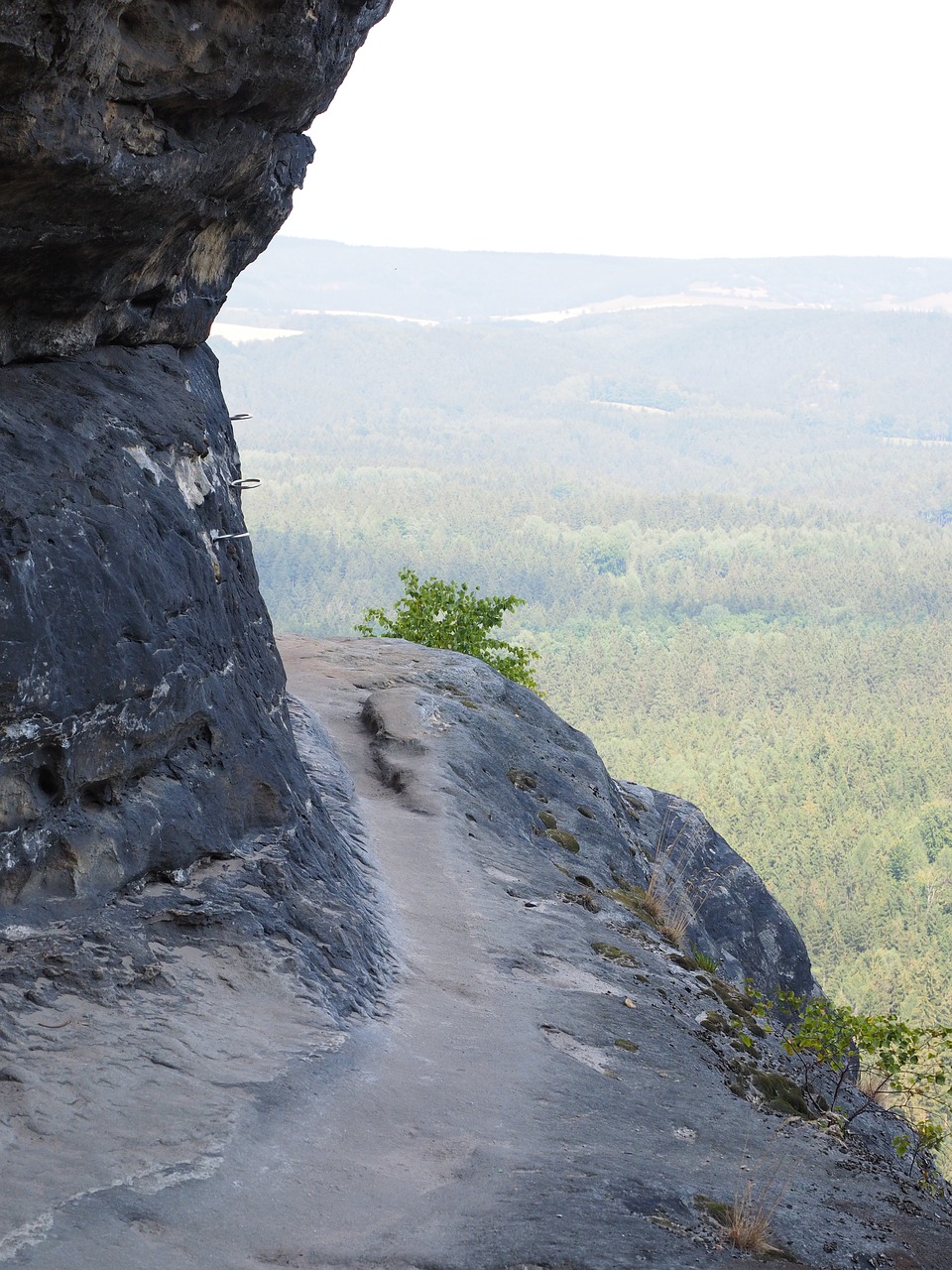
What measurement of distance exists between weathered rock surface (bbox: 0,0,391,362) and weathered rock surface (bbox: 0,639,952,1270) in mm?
5965

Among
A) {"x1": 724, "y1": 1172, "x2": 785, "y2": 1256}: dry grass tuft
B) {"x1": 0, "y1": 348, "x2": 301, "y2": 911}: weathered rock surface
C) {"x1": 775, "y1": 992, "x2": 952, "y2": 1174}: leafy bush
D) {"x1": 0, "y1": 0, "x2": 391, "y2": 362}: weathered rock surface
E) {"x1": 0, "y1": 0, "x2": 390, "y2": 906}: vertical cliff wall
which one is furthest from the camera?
{"x1": 775, "y1": 992, "x2": 952, "y2": 1174}: leafy bush

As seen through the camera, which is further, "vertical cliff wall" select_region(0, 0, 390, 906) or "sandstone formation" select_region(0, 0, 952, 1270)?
"vertical cliff wall" select_region(0, 0, 390, 906)

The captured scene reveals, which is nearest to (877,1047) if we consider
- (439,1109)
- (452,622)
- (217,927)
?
(439,1109)

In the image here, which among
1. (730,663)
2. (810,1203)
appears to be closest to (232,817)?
(810,1203)

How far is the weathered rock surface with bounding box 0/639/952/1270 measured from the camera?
8023 millimetres

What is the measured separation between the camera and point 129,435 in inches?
485

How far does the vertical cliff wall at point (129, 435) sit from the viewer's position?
385 inches

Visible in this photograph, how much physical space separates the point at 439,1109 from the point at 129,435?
7.31 m

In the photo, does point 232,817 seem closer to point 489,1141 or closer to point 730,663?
point 489,1141

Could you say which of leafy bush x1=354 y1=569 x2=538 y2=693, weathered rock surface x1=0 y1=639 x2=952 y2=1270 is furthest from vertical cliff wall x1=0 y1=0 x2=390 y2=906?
leafy bush x1=354 y1=569 x2=538 y2=693

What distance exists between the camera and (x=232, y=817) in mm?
12844

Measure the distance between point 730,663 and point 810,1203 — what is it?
175906 millimetres

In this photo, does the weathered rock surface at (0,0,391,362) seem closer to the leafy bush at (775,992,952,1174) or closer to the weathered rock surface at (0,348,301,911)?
the weathered rock surface at (0,348,301,911)

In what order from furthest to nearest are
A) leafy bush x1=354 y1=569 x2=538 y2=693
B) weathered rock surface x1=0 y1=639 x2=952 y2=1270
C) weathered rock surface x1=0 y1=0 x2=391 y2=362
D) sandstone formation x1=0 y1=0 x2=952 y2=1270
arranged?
leafy bush x1=354 y1=569 x2=538 y2=693 → weathered rock surface x1=0 y1=0 x2=391 y2=362 → sandstone formation x1=0 y1=0 x2=952 y2=1270 → weathered rock surface x1=0 y1=639 x2=952 y2=1270
